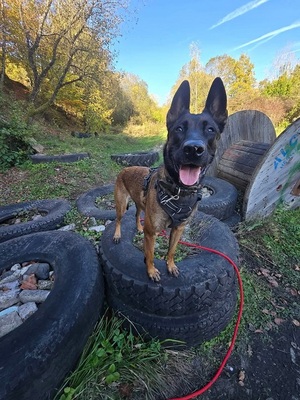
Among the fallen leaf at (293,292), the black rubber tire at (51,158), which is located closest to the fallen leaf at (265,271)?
the fallen leaf at (293,292)

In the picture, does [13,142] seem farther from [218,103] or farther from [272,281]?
[272,281]

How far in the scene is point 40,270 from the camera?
2477mm

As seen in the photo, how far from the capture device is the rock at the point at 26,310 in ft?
6.29

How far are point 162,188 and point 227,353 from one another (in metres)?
1.76

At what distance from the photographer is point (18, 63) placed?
14469 mm

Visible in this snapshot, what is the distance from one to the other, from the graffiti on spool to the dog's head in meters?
2.27

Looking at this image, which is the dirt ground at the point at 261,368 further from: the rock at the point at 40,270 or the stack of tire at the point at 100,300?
the rock at the point at 40,270

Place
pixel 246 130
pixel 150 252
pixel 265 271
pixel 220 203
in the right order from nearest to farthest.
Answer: pixel 150 252 < pixel 265 271 < pixel 220 203 < pixel 246 130

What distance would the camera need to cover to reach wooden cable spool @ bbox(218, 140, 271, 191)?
4.62m

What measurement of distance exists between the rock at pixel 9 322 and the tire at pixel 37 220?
175 cm

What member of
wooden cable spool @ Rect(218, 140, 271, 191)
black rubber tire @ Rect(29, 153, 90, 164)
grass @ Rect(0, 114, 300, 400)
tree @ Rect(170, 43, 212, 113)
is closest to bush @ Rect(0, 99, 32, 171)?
black rubber tire @ Rect(29, 153, 90, 164)

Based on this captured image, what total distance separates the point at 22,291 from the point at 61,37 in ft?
44.9

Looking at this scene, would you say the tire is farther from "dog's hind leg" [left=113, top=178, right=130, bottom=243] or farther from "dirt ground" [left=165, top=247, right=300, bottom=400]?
"dirt ground" [left=165, top=247, right=300, bottom=400]

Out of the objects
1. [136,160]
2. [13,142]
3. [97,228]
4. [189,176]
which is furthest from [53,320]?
[13,142]
